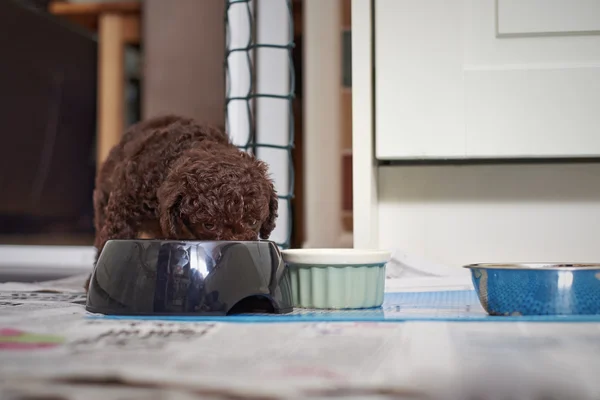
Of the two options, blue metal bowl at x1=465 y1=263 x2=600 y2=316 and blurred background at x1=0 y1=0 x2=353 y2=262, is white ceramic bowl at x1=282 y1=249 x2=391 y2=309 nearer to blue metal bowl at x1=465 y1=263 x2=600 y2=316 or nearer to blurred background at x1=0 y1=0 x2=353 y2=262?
blue metal bowl at x1=465 y1=263 x2=600 y2=316

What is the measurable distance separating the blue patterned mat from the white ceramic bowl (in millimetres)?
31

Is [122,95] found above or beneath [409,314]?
above

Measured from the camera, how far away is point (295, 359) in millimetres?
650

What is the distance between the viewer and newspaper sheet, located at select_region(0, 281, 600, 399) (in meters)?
0.54

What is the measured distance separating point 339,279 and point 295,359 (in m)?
0.43

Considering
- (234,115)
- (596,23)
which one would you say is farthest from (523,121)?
(234,115)

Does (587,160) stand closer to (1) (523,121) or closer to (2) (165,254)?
(1) (523,121)

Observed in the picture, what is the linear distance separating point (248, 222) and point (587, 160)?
0.73m

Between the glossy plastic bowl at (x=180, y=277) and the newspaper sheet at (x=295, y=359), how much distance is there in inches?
1.9

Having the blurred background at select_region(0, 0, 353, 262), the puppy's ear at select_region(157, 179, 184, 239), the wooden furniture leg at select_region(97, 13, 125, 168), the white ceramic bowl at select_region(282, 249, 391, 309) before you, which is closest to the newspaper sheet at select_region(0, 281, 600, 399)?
the white ceramic bowl at select_region(282, 249, 391, 309)

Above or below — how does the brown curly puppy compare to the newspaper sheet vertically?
above

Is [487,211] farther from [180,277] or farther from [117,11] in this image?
[117,11]

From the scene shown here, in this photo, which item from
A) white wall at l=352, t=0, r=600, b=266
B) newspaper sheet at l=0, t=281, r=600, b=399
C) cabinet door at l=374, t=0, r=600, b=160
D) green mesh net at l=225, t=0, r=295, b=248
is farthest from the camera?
green mesh net at l=225, t=0, r=295, b=248

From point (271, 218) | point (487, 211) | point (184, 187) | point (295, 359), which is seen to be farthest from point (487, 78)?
point (295, 359)
